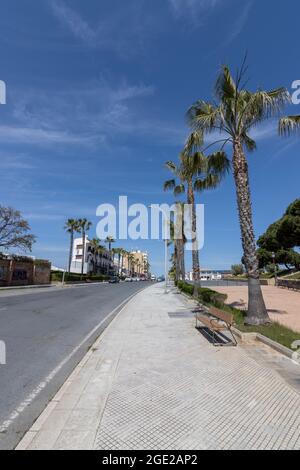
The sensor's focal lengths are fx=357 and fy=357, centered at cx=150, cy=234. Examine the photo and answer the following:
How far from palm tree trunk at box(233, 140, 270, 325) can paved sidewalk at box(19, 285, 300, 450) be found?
2.99 meters

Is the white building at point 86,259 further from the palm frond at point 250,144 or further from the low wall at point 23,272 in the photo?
the palm frond at point 250,144

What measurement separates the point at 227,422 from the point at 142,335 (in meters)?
6.46

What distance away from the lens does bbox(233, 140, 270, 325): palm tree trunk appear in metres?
11.2

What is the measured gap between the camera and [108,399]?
205 inches

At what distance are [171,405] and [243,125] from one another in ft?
34.4

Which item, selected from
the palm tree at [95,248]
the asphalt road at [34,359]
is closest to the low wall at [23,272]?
the asphalt road at [34,359]

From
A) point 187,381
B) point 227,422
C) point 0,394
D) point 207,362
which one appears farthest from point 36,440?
point 207,362

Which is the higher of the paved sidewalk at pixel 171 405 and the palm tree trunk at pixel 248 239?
the palm tree trunk at pixel 248 239

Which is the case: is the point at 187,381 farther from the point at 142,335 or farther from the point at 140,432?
the point at 142,335

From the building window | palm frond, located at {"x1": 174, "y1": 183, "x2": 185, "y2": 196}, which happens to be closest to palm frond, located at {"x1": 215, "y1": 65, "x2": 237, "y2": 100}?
palm frond, located at {"x1": 174, "y1": 183, "x2": 185, "y2": 196}

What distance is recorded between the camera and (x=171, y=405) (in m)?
4.96

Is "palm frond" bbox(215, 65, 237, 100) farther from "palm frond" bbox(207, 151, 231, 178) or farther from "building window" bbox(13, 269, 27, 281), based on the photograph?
"building window" bbox(13, 269, 27, 281)

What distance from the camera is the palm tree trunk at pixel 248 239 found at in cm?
1125

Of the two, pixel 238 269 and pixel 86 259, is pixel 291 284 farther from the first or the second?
pixel 238 269
